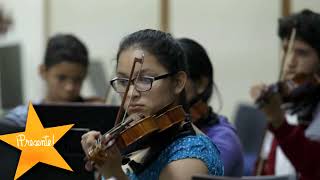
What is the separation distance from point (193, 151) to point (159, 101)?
0.46 ft

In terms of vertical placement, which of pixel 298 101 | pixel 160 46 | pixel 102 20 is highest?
pixel 160 46

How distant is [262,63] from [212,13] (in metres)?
0.47

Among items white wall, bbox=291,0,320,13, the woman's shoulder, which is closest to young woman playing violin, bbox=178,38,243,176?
the woman's shoulder

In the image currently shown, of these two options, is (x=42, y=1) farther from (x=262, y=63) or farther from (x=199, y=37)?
(x=262, y=63)

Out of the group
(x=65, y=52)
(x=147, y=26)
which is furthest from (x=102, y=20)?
(x=65, y=52)

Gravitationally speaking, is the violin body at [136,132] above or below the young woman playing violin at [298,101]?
above

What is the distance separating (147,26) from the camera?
4512 mm

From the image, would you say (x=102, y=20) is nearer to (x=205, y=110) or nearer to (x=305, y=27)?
(x=305, y=27)

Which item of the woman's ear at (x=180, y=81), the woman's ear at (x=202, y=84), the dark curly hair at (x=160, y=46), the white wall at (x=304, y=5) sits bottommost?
the white wall at (x=304, y=5)

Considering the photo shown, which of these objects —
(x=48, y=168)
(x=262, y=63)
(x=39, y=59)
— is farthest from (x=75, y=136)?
(x=39, y=59)

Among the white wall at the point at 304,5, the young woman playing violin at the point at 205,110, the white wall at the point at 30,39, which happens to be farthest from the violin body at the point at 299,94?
the white wall at the point at 30,39

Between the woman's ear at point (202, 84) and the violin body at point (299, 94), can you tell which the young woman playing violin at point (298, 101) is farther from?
the woman's ear at point (202, 84)

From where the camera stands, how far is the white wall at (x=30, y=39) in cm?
529

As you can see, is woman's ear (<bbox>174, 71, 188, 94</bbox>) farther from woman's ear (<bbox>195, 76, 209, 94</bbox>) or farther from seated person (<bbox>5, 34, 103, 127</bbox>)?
seated person (<bbox>5, 34, 103, 127</bbox>)
